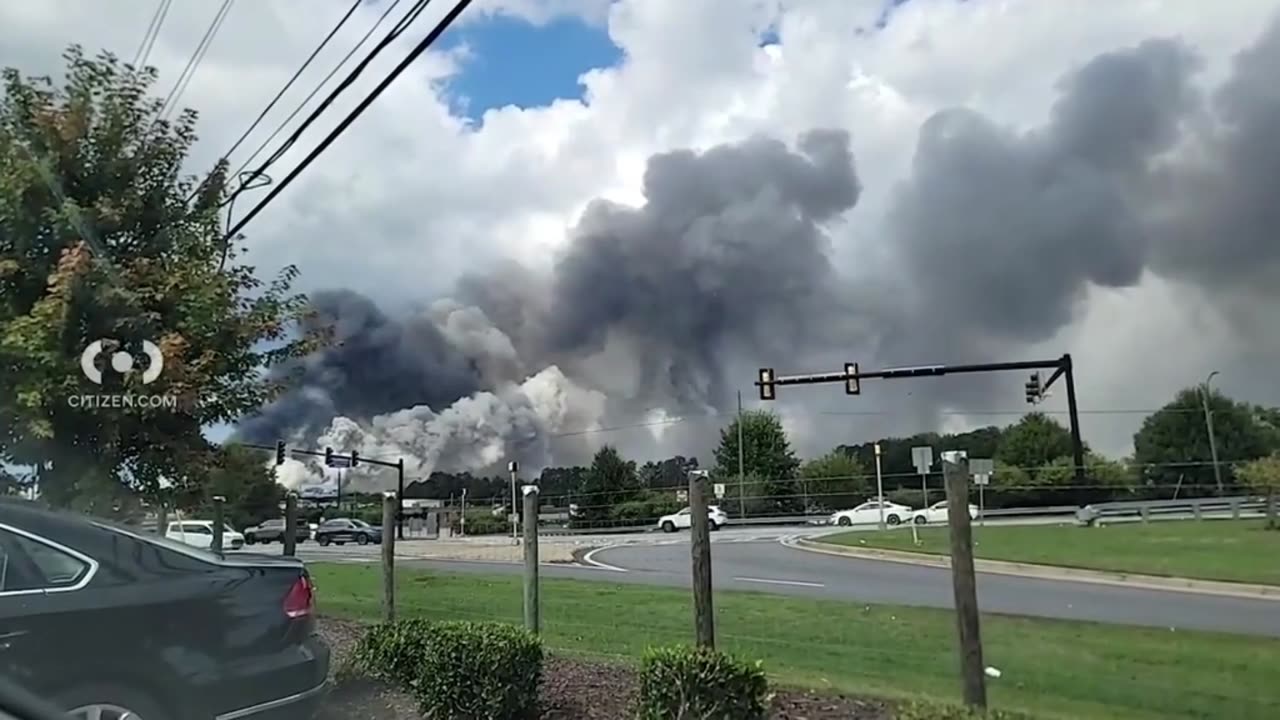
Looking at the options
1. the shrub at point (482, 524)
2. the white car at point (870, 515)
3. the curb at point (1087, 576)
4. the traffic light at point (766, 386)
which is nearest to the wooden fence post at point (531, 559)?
the curb at point (1087, 576)

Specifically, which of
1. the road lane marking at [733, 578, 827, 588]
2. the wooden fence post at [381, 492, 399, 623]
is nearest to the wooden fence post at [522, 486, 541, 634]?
the wooden fence post at [381, 492, 399, 623]

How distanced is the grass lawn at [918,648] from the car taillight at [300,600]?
3186 mm

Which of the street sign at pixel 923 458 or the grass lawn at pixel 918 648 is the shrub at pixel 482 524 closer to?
the street sign at pixel 923 458

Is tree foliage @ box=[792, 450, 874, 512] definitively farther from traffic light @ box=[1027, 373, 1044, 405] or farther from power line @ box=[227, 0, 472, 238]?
power line @ box=[227, 0, 472, 238]

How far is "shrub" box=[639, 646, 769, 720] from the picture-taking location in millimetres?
5434

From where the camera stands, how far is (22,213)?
872 centimetres

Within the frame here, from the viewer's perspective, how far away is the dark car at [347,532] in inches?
1602

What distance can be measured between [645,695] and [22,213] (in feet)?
22.1

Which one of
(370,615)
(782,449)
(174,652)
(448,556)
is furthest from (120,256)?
(782,449)

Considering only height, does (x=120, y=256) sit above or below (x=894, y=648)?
above

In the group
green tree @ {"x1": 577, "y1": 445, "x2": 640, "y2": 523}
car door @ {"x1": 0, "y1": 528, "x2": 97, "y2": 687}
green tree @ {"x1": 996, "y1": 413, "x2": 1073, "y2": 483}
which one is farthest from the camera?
green tree @ {"x1": 996, "y1": 413, "x2": 1073, "y2": 483}

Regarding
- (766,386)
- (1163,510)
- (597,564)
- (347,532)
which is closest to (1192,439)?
(1163,510)

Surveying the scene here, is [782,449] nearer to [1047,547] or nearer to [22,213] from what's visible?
[1047,547]

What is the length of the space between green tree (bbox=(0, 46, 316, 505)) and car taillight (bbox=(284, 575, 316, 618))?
4.13 metres
